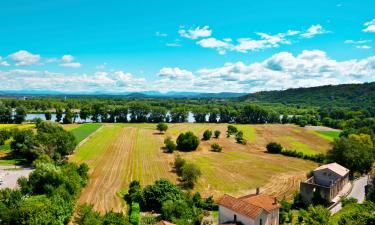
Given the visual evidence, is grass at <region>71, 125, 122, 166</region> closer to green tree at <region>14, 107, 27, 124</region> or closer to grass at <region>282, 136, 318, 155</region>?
green tree at <region>14, 107, 27, 124</region>

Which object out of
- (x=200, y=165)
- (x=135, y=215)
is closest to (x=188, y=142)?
(x=200, y=165)

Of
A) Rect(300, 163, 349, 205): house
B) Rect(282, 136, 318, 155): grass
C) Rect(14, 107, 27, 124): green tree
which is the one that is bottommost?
Rect(282, 136, 318, 155): grass

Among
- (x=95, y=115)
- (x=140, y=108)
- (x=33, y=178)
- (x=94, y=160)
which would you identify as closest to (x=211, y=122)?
(x=140, y=108)

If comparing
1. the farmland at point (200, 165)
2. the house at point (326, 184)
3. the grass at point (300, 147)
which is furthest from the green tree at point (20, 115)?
the house at point (326, 184)

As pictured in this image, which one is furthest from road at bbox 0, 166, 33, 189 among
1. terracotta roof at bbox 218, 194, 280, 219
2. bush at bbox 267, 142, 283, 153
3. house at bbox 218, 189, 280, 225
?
bush at bbox 267, 142, 283, 153

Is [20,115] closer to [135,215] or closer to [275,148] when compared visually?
[275,148]

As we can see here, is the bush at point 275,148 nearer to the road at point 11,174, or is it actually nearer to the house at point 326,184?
the house at point 326,184
